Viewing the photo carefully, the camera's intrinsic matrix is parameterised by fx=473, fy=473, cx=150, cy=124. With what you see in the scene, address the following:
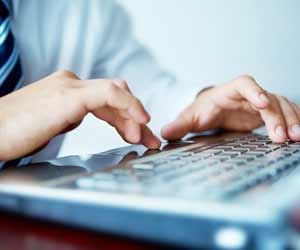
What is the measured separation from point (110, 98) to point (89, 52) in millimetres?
503

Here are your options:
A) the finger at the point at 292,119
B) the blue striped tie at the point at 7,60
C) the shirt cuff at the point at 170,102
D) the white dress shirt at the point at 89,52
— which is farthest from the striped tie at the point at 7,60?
the finger at the point at 292,119

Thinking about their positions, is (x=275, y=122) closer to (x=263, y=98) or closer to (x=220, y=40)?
(x=263, y=98)

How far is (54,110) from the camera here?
18.6 inches

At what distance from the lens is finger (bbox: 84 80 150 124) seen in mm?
460

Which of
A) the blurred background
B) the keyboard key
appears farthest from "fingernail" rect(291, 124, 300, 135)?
the blurred background

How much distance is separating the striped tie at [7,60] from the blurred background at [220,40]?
39cm

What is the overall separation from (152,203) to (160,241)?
0.8 inches

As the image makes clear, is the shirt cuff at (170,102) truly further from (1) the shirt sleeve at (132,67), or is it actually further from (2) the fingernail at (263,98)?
(2) the fingernail at (263,98)

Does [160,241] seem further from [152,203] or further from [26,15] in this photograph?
[26,15]

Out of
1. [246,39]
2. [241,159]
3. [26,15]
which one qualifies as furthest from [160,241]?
[246,39]

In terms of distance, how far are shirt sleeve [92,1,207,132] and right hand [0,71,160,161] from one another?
395 mm

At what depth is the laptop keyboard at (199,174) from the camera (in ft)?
0.83

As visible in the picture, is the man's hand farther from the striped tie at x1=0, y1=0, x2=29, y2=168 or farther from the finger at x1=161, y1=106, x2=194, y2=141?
the striped tie at x1=0, y1=0, x2=29, y2=168

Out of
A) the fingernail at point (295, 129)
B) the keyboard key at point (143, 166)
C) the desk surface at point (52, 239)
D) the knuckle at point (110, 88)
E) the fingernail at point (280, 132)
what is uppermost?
the knuckle at point (110, 88)
